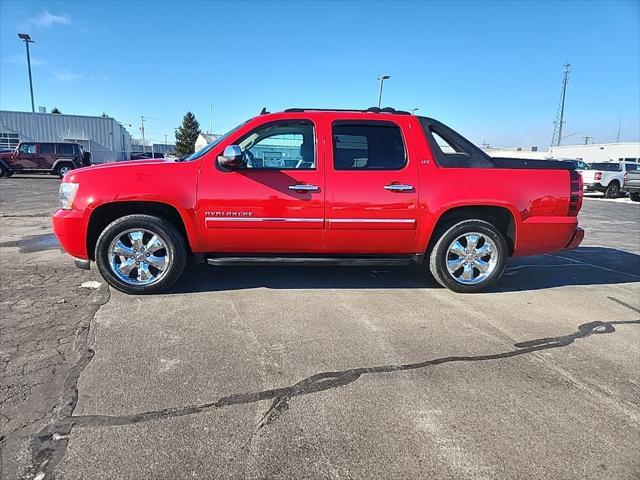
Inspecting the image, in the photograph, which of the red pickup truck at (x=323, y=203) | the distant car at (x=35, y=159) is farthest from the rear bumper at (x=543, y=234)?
the distant car at (x=35, y=159)

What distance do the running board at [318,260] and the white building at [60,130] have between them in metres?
43.7

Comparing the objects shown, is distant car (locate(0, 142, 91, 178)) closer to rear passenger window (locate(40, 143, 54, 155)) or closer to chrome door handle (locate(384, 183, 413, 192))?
rear passenger window (locate(40, 143, 54, 155))

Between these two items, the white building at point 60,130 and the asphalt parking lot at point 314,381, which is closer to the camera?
the asphalt parking lot at point 314,381

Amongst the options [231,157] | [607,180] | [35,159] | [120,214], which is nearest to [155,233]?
[120,214]

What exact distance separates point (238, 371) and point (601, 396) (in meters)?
2.38

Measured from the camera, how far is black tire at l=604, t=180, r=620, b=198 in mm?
22172

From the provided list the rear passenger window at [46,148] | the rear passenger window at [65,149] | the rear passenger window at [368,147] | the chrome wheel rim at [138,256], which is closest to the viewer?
the chrome wheel rim at [138,256]

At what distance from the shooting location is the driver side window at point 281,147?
4441 mm

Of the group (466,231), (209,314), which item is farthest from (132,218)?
(466,231)

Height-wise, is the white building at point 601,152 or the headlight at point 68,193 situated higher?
the white building at point 601,152

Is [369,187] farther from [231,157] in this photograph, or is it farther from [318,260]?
[231,157]

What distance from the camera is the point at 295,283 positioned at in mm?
Answer: 4914

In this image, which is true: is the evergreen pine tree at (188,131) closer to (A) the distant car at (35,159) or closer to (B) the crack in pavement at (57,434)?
(A) the distant car at (35,159)

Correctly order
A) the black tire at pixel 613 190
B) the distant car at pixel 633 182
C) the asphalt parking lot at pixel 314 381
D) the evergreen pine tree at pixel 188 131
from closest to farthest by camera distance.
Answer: the asphalt parking lot at pixel 314 381, the distant car at pixel 633 182, the black tire at pixel 613 190, the evergreen pine tree at pixel 188 131
